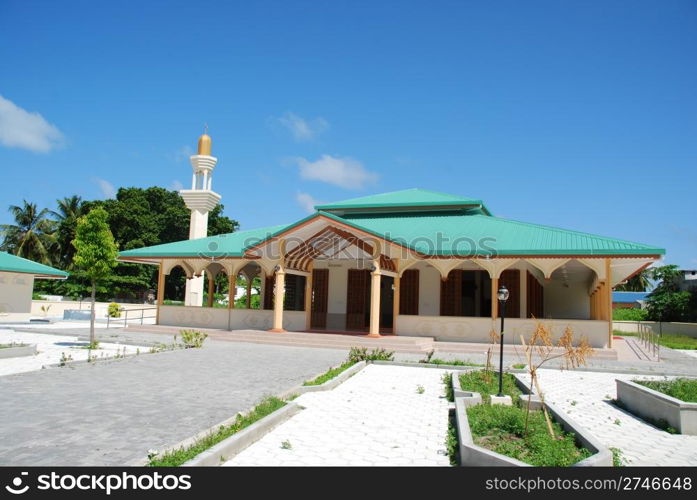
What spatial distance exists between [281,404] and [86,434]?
9.15ft

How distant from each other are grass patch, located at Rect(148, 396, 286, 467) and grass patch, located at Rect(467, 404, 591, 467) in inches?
113

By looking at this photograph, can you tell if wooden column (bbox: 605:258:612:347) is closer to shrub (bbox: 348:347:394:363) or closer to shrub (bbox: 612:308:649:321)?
shrub (bbox: 348:347:394:363)

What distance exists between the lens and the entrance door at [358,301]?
23.3 metres

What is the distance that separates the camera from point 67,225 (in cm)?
4909

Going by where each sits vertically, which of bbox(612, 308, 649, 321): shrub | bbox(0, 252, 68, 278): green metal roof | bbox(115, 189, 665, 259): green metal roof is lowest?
bbox(612, 308, 649, 321): shrub

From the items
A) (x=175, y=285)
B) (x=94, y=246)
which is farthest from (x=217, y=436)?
(x=175, y=285)

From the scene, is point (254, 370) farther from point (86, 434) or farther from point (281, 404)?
point (86, 434)

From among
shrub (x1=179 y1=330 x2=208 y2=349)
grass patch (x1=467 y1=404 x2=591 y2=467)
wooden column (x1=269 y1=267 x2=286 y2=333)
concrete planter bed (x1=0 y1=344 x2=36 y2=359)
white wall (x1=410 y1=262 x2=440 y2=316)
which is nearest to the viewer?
grass patch (x1=467 y1=404 x2=591 y2=467)

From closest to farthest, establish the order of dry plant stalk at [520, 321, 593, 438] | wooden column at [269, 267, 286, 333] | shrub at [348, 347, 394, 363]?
1. dry plant stalk at [520, 321, 593, 438]
2. shrub at [348, 347, 394, 363]
3. wooden column at [269, 267, 286, 333]

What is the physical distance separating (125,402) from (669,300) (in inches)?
1607

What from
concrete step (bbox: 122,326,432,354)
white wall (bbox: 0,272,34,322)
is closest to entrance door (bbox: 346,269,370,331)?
concrete step (bbox: 122,326,432,354)

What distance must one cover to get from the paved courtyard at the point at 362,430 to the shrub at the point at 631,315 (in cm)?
3818

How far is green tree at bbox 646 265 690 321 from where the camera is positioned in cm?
3828

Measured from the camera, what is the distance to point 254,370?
12500mm
